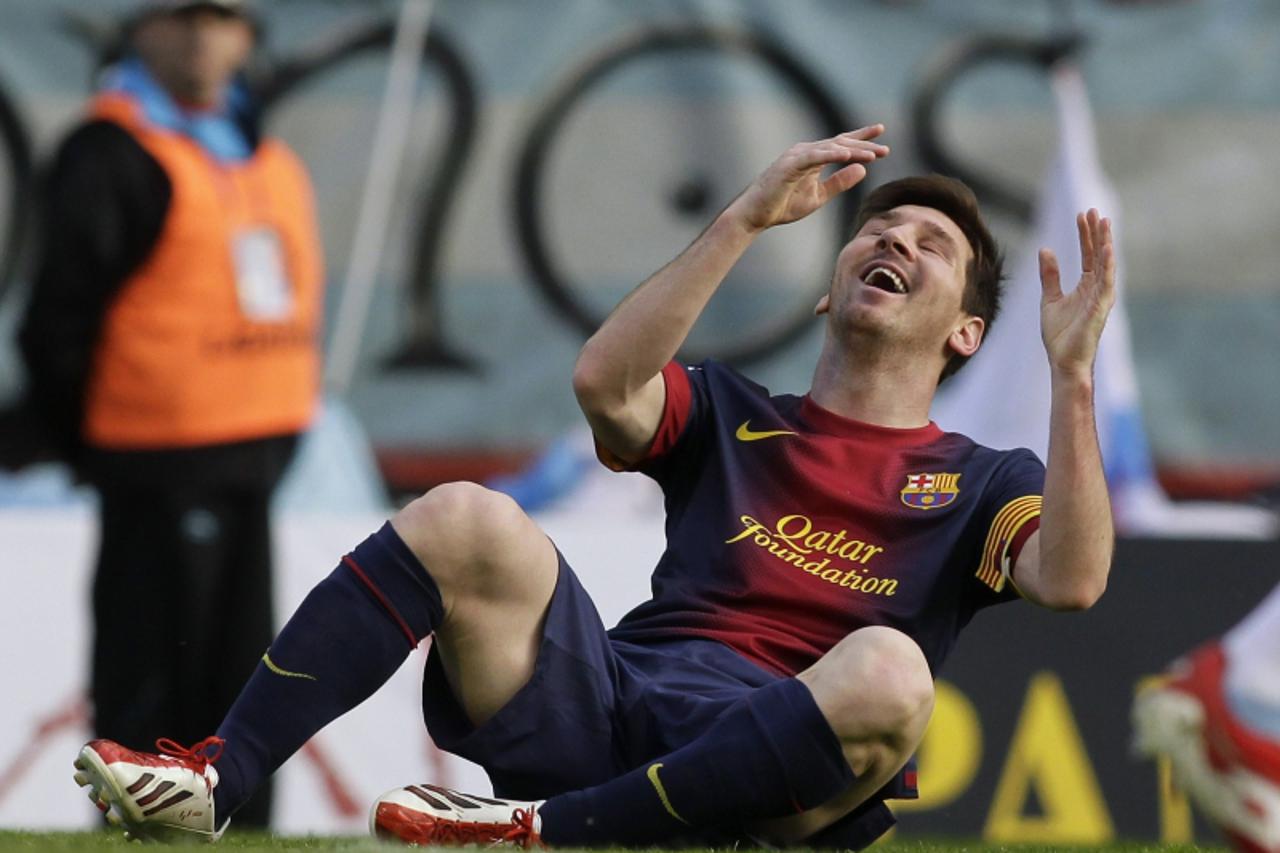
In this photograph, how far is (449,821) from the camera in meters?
3.12

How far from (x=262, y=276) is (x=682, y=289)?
8.61 feet

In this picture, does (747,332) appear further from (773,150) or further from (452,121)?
(452,121)

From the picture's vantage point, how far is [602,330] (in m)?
3.31

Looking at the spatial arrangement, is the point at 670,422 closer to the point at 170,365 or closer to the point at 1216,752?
the point at 1216,752

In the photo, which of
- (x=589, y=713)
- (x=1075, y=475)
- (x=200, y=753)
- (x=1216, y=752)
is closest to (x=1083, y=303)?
(x=1075, y=475)

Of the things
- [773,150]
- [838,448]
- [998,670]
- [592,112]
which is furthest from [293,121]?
[838,448]

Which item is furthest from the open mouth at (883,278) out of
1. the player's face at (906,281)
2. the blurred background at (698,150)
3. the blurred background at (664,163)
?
the blurred background at (698,150)

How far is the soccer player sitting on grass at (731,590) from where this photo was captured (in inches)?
121

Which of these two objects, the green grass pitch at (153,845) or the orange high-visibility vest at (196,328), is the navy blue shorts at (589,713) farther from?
the orange high-visibility vest at (196,328)

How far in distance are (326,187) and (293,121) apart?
0.83ft

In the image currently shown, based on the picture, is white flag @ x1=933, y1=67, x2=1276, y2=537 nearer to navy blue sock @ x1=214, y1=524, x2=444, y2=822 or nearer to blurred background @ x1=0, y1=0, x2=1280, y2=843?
blurred background @ x1=0, y1=0, x2=1280, y2=843

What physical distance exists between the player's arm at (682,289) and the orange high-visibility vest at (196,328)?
242cm

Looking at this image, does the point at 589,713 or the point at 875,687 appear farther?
the point at 589,713

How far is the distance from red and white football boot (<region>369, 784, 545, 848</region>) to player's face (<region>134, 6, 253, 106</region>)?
300cm
